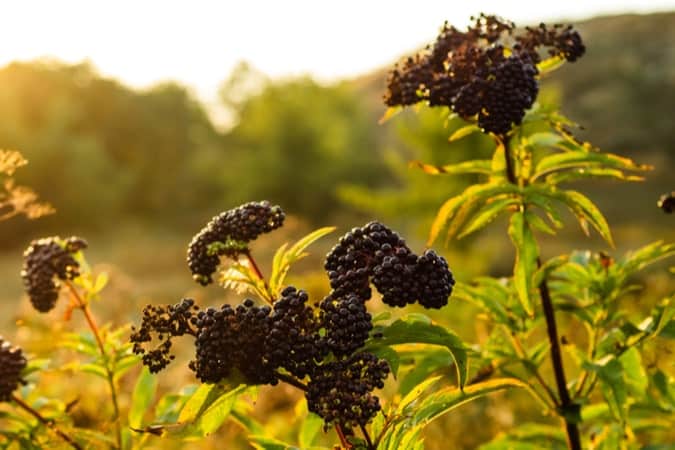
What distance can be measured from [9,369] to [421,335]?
5.78ft

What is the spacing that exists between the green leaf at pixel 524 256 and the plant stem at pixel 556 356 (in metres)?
0.21

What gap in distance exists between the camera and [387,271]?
2.38 metres

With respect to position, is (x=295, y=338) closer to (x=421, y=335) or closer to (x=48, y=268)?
(x=421, y=335)

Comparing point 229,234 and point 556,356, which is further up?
point 229,234

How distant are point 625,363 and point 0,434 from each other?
312cm

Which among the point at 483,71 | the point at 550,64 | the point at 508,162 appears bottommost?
the point at 508,162

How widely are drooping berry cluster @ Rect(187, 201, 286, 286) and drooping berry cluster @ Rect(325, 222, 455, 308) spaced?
35cm

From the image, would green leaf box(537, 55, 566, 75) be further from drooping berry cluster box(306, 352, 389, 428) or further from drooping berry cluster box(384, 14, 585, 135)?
drooping berry cluster box(306, 352, 389, 428)

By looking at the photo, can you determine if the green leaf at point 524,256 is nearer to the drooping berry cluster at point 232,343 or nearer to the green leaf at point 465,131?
the green leaf at point 465,131

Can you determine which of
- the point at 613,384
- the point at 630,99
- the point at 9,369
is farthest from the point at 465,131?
A: the point at 630,99

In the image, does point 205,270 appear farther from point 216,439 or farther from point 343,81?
point 343,81

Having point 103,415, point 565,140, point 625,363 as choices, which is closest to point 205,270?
point 565,140

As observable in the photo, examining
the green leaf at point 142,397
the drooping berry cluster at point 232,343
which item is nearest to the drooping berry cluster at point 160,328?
the drooping berry cluster at point 232,343

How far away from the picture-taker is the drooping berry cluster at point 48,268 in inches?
139
